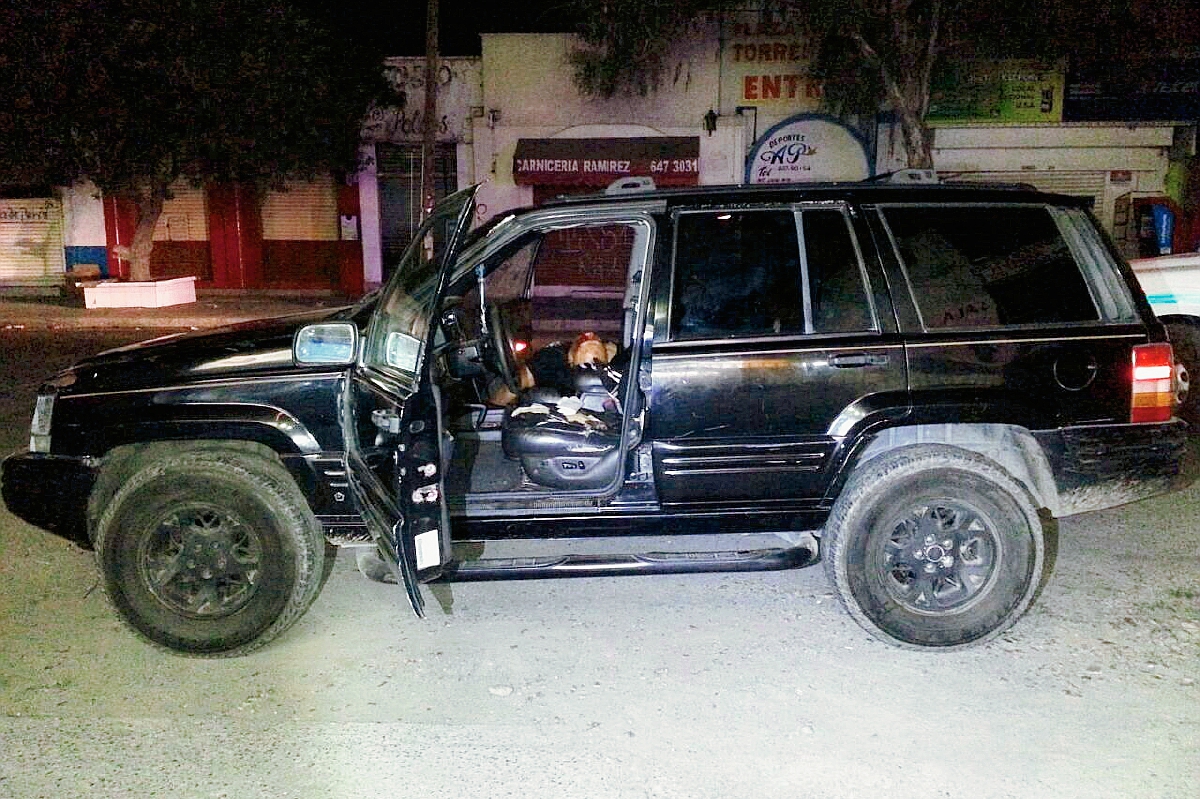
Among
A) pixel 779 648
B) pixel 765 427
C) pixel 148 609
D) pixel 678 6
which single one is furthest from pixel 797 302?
pixel 678 6

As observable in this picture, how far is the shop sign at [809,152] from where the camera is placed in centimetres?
2062

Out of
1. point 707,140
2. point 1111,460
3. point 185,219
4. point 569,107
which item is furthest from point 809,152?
point 1111,460

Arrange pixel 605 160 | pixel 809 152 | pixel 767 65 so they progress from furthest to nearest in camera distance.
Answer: pixel 605 160 < pixel 809 152 < pixel 767 65

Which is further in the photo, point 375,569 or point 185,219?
point 185,219

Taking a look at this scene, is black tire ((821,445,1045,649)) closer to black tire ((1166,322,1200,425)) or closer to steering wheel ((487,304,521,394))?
steering wheel ((487,304,521,394))

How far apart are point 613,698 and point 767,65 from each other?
1890cm

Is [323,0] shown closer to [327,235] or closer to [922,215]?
[327,235]

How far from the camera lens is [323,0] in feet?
75.2

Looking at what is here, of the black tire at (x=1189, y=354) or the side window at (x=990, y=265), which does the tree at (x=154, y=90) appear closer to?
the black tire at (x=1189, y=354)

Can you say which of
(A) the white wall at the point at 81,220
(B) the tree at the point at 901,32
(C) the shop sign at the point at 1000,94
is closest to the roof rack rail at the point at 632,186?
(B) the tree at the point at 901,32

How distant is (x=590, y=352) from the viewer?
221 inches

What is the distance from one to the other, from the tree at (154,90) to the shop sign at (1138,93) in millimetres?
14964

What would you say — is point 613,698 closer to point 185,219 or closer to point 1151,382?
point 1151,382

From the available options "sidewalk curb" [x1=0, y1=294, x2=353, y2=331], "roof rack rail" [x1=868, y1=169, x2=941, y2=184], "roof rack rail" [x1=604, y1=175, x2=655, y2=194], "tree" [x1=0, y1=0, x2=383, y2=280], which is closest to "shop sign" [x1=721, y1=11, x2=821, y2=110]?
"tree" [x1=0, y1=0, x2=383, y2=280]
